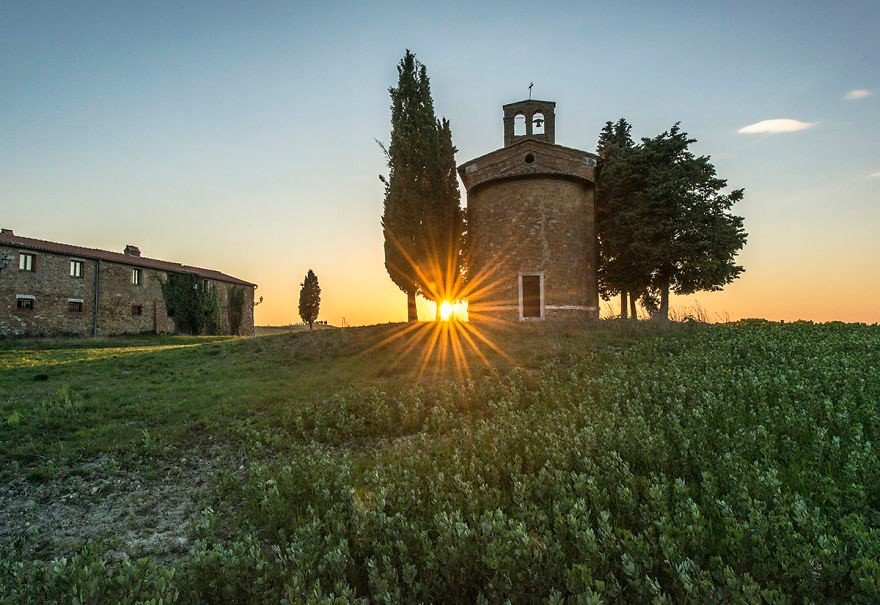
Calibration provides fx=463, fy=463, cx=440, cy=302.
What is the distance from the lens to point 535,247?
23.3 metres

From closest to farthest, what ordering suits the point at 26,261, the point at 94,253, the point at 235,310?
the point at 26,261 < the point at 94,253 < the point at 235,310

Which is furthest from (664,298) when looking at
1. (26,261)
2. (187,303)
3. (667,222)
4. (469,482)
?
(26,261)

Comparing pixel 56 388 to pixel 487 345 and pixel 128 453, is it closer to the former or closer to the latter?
pixel 128 453

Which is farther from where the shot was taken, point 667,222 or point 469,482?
point 667,222

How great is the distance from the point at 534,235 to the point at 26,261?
127 ft

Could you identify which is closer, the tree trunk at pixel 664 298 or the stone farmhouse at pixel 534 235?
the stone farmhouse at pixel 534 235

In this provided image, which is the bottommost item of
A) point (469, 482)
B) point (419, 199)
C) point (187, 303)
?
point (469, 482)

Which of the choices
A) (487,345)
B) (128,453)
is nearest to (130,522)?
(128,453)

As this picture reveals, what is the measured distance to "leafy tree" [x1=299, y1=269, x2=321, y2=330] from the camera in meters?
57.2

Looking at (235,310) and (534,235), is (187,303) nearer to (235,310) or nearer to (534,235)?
(235,310)

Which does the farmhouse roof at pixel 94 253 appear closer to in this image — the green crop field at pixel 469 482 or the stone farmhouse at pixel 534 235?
the green crop field at pixel 469 482

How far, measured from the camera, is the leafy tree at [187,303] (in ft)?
144

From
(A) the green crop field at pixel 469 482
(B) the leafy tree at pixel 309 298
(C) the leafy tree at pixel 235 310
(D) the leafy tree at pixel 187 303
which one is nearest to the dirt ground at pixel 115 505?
(A) the green crop field at pixel 469 482

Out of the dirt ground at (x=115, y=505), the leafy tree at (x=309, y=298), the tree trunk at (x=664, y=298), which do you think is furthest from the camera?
the leafy tree at (x=309, y=298)
